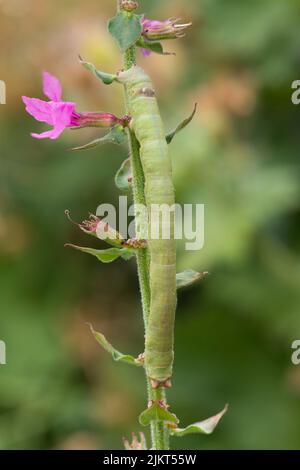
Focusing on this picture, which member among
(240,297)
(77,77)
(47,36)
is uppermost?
(47,36)

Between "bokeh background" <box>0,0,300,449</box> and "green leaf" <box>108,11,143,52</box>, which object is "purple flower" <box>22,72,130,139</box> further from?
"bokeh background" <box>0,0,300,449</box>

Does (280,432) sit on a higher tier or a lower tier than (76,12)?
lower

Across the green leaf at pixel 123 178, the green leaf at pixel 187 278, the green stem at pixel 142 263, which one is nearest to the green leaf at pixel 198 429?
the green stem at pixel 142 263

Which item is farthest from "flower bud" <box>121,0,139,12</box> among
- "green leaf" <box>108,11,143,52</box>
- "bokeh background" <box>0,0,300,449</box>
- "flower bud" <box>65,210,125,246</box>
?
"bokeh background" <box>0,0,300,449</box>

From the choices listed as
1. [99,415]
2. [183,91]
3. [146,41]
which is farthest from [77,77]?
[146,41]

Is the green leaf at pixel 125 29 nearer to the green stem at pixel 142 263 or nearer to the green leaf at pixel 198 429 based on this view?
the green stem at pixel 142 263

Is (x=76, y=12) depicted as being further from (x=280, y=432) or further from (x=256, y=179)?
(x=280, y=432)
